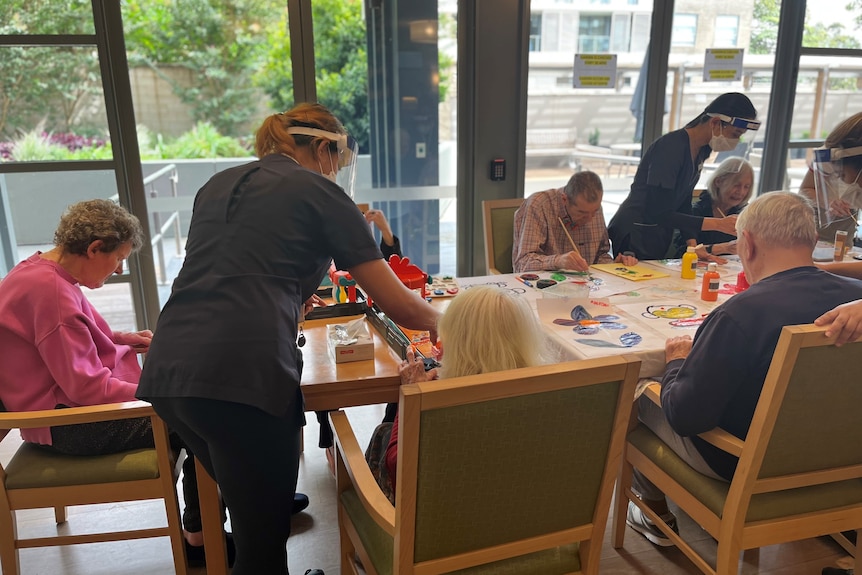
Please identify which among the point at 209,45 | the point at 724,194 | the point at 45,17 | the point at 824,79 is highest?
the point at 45,17

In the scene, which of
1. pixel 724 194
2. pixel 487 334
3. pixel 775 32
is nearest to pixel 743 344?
pixel 487 334

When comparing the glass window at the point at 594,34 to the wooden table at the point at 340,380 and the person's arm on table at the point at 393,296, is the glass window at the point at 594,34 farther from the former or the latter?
the person's arm on table at the point at 393,296

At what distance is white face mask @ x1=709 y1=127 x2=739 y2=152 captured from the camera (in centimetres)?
283

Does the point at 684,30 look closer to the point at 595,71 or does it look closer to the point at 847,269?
the point at 595,71

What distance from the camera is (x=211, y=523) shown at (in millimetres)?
1584

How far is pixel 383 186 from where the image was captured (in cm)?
376

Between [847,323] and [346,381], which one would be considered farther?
[346,381]

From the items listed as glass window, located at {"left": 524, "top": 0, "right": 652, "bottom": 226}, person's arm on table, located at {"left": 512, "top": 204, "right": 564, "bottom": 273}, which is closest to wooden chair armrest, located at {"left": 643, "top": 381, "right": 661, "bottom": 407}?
person's arm on table, located at {"left": 512, "top": 204, "right": 564, "bottom": 273}

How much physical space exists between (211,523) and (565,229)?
1.86m

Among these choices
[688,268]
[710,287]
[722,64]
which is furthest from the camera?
[722,64]

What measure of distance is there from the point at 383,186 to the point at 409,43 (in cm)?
84

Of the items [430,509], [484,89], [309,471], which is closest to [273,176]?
[430,509]

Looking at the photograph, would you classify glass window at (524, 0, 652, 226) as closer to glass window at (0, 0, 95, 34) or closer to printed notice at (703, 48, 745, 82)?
printed notice at (703, 48, 745, 82)

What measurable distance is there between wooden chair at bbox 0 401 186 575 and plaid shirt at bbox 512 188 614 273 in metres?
1.65
